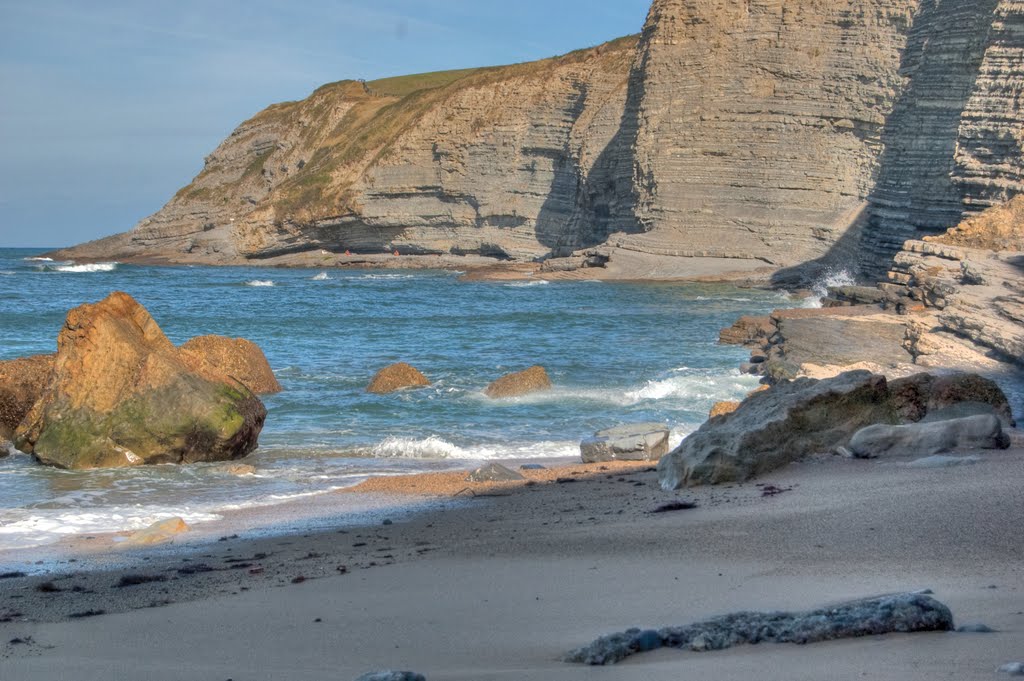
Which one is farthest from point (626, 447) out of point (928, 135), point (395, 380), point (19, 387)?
point (928, 135)

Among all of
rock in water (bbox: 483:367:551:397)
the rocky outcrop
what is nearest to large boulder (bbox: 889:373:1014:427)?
the rocky outcrop

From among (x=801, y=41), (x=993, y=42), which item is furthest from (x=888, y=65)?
(x=993, y=42)

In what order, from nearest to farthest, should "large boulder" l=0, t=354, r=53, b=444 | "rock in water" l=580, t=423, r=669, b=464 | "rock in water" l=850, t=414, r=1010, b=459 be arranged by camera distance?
"rock in water" l=850, t=414, r=1010, b=459
"rock in water" l=580, t=423, r=669, b=464
"large boulder" l=0, t=354, r=53, b=444

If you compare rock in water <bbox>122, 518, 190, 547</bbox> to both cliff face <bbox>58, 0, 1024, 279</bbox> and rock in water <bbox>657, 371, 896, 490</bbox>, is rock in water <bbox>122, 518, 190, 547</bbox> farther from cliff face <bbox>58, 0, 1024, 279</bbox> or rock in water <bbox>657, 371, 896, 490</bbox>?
cliff face <bbox>58, 0, 1024, 279</bbox>

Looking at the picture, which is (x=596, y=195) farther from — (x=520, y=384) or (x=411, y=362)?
(x=520, y=384)

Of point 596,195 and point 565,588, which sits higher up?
point 596,195

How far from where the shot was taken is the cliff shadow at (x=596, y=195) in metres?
53.6

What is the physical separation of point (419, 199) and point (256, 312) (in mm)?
33249

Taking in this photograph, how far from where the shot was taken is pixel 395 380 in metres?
18.8

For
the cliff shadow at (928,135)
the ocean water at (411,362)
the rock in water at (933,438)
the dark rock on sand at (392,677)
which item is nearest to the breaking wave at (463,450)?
the ocean water at (411,362)

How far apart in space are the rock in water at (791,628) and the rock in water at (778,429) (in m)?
4.23

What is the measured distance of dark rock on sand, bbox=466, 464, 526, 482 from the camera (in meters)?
10.6

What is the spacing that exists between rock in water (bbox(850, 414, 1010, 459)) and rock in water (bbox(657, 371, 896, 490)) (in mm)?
573

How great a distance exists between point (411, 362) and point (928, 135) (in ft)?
48.6
